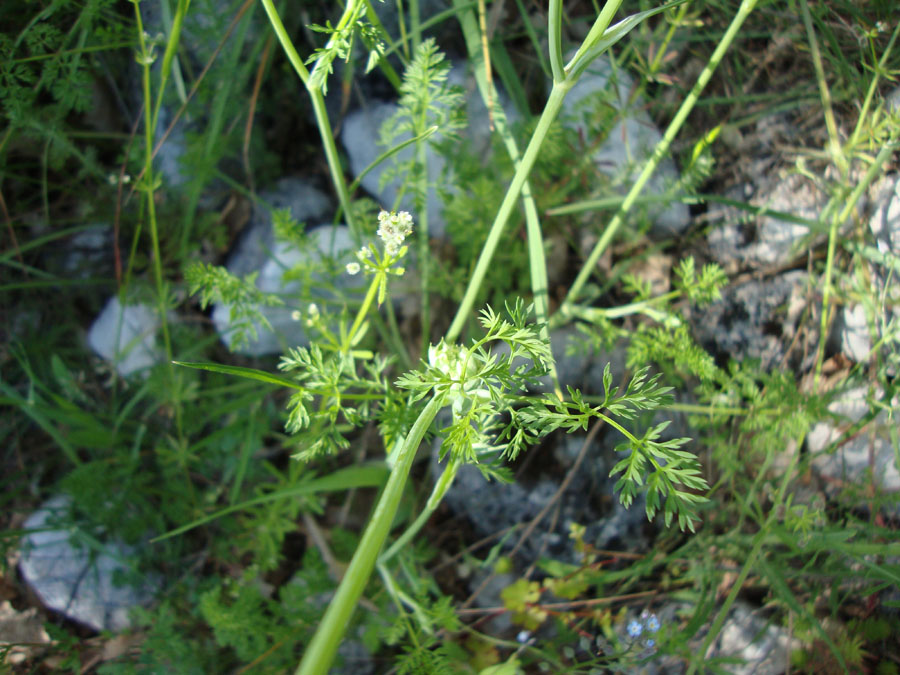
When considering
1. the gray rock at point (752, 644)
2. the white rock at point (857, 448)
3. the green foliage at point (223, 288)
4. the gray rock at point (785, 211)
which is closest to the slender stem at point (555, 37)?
the green foliage at point (223, 288)

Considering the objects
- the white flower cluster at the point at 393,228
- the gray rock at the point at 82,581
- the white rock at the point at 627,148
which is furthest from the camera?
the white rock at the point at 627,148

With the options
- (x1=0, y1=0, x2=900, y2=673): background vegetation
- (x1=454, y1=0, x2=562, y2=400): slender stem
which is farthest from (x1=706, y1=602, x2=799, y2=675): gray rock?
(x1=454, y1=0, x2=562, y2=400): slender stem

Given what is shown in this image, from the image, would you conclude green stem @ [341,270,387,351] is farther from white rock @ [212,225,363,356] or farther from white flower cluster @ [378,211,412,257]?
white rock @ [212,225,363,356]

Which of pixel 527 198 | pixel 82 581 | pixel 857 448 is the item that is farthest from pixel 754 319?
pixel 82 581

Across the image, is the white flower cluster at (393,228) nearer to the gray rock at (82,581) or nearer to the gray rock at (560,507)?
the gray rock at (560,507)

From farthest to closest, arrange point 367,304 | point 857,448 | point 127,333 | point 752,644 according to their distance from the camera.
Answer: point 127,333 < point 857,448 < point 752,644 < point 367,304

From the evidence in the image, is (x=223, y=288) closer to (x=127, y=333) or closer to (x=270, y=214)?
(x=270, y=214)
